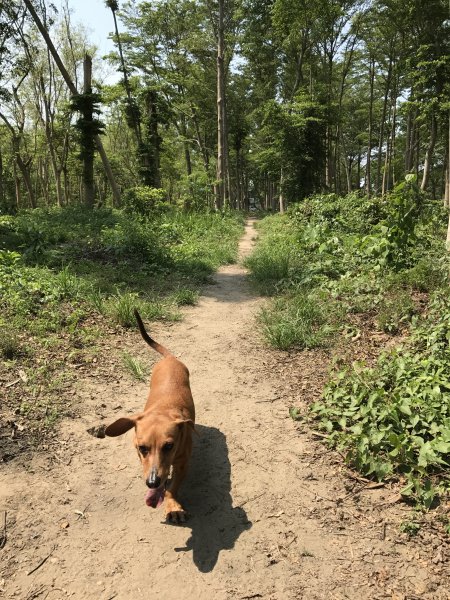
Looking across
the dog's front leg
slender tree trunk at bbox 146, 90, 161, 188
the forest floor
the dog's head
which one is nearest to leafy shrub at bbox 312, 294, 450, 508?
the forest floor

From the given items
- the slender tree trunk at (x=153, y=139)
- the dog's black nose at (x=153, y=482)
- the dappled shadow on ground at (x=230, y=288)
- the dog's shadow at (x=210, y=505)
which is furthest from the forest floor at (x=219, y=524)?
the slender tree trunk at (x=153, y=139)

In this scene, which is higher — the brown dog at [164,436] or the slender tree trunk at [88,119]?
the slender tree trunk at [88,119]

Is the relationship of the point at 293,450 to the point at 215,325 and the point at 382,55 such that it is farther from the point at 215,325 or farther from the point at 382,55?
the point at 382,55

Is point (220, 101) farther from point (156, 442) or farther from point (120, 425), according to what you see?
point (156, 442)

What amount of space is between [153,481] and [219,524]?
0.76 m

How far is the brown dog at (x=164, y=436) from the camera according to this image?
7.95 ft

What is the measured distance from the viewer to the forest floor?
7.80ft

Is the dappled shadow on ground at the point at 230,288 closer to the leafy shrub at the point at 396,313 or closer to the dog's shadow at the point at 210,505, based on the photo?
the leafy shrub at the point at 396,313

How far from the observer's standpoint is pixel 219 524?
2.79 m

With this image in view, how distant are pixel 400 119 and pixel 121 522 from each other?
35.2 m

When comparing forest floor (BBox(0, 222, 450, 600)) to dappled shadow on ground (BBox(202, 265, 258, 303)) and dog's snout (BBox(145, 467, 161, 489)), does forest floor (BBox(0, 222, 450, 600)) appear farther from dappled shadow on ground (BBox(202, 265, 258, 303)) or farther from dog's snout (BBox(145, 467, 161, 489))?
dappled shadow on ground (BBox(202, 265, 258, 303))

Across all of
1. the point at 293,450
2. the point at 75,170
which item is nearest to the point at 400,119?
the point at 75,170

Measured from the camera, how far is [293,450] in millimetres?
3551

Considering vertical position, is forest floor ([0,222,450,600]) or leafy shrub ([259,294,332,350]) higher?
leafy shrub ([259,294,332,350])
